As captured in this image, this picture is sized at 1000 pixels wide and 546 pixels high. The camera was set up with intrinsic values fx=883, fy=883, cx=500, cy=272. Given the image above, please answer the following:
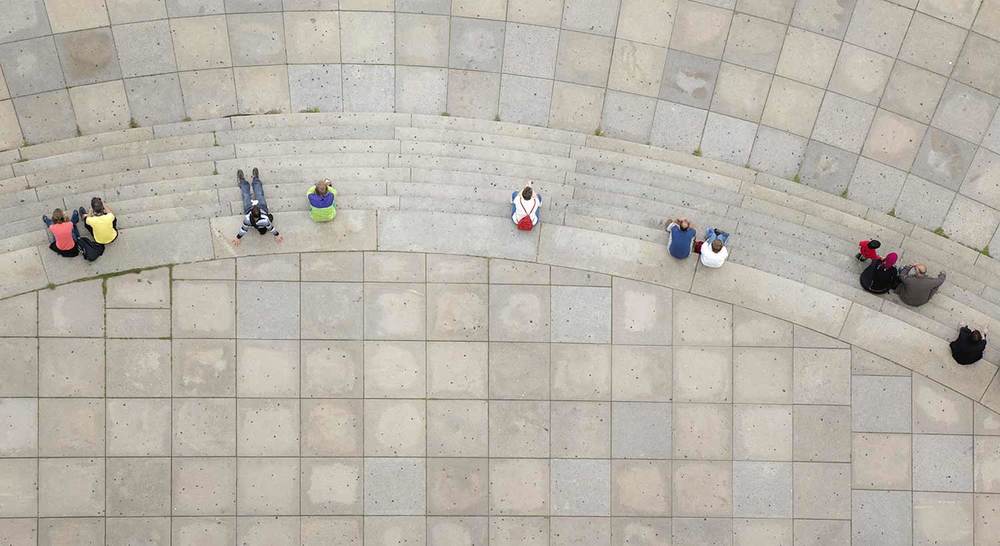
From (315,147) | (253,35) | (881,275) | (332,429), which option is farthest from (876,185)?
(253,35)

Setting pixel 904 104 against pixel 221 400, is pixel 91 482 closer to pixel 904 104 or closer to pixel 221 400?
pixel 221 400

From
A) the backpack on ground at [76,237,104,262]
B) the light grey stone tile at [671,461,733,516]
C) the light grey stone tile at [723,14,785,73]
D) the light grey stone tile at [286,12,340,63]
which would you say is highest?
the light grey stone tile at [723,14,785,73]

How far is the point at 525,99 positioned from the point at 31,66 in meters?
8.97

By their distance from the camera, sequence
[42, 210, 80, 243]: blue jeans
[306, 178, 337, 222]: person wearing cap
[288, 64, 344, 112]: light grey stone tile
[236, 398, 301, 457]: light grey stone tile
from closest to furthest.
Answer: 1. [306, 178, 337, 222]: person wearing cap
2. [42, 210, 80, 243]: blue jeans
3. [236, 398, 301, 457]: light grey stone tile
4. [288, 64, 344, 112]: light grey stone tile

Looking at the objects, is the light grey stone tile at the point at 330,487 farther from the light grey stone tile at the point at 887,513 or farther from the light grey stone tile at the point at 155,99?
the light grey stone tile at the point at 887,513

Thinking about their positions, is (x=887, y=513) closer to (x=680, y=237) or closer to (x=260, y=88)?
(x=680, y=237)

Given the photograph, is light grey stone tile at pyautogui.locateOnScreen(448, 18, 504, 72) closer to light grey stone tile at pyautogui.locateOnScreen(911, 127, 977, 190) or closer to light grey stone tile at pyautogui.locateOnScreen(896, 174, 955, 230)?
light grey stone tile at pyautogui.locateOnScreen(896, 174, 955, 230)

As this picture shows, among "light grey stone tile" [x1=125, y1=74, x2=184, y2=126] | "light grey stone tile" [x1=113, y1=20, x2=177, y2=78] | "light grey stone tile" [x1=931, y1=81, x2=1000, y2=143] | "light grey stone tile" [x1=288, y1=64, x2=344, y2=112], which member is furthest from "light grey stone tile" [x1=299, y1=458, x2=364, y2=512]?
"light grey stone tile" [x1=931, y1=81, x2=1000, y2=143]

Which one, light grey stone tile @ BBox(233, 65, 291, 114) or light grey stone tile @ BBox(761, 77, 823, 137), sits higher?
light grey stone tile @ BBox(761, 77, 823, 137)

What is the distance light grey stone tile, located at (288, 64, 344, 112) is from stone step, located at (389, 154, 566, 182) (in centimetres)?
154

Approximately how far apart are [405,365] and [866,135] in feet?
31.4

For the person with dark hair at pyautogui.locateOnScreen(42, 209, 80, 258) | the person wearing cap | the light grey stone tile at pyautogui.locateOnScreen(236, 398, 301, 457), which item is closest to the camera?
the person with dark hair at pyautogui.locateOnScreen(42, 209, 80, 258)

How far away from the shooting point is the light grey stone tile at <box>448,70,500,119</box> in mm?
16375

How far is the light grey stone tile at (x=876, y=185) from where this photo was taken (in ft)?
54.3
